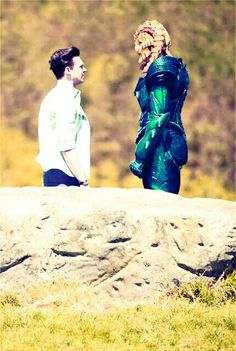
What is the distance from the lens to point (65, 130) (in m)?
8.34

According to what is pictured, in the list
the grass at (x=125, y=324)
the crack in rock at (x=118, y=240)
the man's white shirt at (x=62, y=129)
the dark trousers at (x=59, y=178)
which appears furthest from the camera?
the dark trousers at (x=59, y=178)

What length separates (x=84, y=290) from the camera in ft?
24.3

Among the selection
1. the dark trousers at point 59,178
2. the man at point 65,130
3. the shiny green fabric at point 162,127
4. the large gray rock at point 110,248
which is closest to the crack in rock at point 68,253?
the large gray rock at point 110,248

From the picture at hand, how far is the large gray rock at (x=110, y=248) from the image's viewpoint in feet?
24.6

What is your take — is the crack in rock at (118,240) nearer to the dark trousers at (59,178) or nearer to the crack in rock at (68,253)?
the crack in rock at (68,253)

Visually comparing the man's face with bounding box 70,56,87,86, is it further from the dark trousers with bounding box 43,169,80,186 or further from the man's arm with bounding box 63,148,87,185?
the dark trousers with bounding box 43,169,80,186

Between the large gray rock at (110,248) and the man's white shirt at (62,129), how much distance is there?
93cm

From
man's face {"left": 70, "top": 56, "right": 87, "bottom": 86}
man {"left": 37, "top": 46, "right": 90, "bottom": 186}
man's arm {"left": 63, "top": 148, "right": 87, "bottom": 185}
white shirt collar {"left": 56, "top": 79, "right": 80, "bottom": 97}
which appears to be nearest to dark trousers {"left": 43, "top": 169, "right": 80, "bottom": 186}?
man {"left": 37, "top": 46, "right": 90, "bottom": 186}

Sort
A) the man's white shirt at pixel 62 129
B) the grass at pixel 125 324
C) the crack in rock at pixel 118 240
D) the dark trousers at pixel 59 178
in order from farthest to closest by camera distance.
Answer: the dark trousers at pixel 59 178 → the man's white shirt at pixel 62 129 → the crack in rock at pixel 118 240 → the grass at pixel 125 324

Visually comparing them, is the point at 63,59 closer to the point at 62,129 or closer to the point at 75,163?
the point at 62,129

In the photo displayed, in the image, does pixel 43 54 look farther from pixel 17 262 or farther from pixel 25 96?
pixel 17 262

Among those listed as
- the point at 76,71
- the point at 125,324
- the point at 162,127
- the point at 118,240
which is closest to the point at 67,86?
the point at 76,71

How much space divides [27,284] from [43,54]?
12.9 m

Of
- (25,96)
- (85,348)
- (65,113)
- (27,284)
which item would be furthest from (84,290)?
(25,96)
